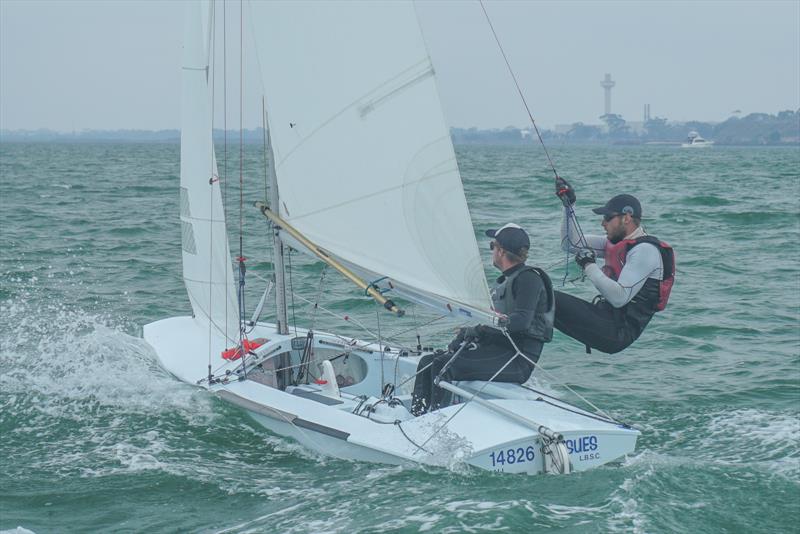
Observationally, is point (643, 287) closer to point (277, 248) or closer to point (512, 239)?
point (512, 239)

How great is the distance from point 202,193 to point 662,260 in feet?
11.2

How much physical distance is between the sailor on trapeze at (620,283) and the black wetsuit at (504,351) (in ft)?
0.96

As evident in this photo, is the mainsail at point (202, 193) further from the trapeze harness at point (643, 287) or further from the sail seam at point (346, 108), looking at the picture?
the trapeze harness at point (643, 287)

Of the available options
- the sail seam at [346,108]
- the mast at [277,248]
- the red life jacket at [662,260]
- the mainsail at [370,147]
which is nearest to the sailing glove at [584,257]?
the red life jacket at [662,260]

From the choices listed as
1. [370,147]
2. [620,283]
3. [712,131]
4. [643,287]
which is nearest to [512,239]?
[620,283]

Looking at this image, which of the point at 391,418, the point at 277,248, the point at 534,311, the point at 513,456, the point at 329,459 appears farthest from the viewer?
the point at 277,248

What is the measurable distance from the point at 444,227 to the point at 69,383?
3.58m

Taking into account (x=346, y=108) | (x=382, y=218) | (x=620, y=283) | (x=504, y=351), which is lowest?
(x=504, y=351)

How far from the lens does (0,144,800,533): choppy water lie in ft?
16.8

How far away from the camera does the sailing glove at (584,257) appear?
5.87 m

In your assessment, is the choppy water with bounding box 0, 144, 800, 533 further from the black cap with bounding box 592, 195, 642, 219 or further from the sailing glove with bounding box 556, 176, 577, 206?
the sailing glove with bounding box 556, 176, 577, 206

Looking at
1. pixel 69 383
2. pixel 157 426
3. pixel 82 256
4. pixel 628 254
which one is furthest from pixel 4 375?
pixel 82 256

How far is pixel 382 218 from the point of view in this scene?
599 centimetres

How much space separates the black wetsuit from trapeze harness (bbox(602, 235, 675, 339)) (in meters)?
0.54
